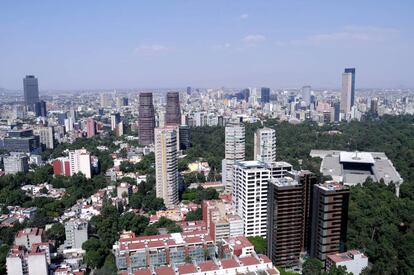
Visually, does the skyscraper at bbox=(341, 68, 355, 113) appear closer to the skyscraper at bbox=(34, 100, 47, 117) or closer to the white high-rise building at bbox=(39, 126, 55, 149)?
the white high-rise building at bbox=(39, 126, 55, 149)

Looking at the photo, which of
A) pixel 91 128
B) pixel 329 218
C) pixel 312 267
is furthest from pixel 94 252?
pixel 91 128

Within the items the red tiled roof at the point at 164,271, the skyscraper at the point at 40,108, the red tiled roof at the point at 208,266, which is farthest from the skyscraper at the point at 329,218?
the skyscraper at the point at 40,108

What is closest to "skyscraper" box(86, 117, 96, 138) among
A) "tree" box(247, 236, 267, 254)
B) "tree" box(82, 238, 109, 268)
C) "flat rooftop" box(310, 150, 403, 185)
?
"flat rooftop" box(310, 150, 403, 185)

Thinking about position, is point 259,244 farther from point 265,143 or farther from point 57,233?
point 57,233

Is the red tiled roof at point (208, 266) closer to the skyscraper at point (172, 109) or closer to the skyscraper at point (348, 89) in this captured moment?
the skyscraper at point (172, 109)

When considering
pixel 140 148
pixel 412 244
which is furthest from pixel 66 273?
pixel 140 148
